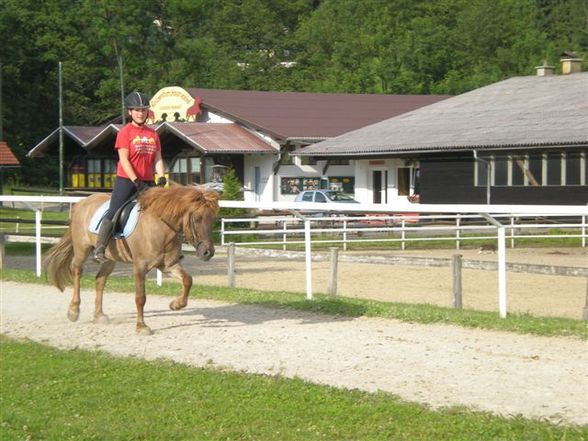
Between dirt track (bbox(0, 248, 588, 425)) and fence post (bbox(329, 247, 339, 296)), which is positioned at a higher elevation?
fence post (bbox(329, 247, 339, 296))

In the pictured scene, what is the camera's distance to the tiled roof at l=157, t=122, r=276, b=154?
5434cm

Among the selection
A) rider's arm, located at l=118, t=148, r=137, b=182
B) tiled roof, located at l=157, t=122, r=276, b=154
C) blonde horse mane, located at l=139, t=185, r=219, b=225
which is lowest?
blonde horse mane, located at l=139, t=185, r=219, b=225

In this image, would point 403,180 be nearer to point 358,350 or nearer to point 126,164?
point 126,164

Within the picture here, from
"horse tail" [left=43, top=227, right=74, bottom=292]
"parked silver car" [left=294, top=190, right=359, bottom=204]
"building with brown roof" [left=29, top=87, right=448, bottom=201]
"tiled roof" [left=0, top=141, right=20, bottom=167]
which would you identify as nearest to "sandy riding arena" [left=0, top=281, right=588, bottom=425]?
"horse tail" [left=43, top=227, right=74, bottom=292]

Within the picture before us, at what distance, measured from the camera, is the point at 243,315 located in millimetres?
13367

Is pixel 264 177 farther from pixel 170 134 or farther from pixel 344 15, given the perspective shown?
pixel 344 15

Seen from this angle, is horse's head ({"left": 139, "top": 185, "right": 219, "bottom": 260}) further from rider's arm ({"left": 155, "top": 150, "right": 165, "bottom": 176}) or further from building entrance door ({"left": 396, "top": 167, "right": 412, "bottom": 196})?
building entrance door ({"left": 396, "top": 167, "right": 412, "bottom": 196})

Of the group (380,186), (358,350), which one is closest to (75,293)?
(358,350)

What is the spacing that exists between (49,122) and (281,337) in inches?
2910

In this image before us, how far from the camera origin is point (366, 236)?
127 feet

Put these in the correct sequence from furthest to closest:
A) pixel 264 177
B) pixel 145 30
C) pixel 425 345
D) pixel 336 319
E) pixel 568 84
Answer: pixel 145 30 < pixel 264 177 < pixel 568 84 < pixel 336 319 < pixel 425 345

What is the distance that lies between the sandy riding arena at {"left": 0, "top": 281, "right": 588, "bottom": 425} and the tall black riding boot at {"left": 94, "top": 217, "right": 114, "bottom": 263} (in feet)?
2.81

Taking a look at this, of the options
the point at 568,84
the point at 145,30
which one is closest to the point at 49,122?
the point at 145,30

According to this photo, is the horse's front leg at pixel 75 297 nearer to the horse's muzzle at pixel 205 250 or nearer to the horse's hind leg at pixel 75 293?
the horse's hind leg at pixel 75 293
